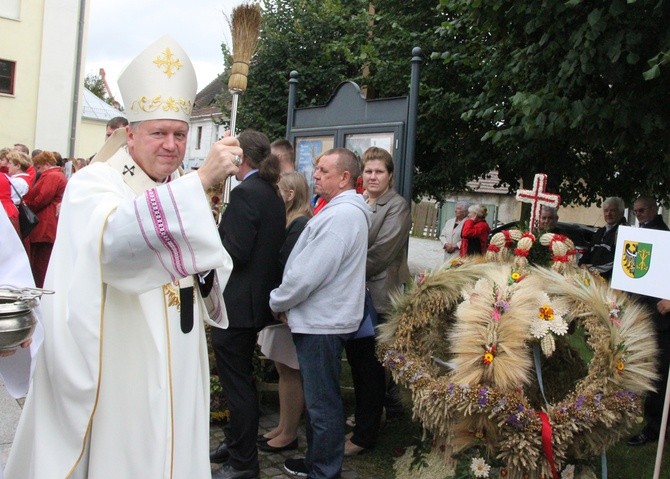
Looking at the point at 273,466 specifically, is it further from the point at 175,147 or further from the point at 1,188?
the point at 1,188

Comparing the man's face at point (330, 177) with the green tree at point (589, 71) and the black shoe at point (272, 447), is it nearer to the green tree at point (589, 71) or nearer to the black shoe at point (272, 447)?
the black shoe at point (272, 447)

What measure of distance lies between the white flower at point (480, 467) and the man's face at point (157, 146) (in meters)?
1.98

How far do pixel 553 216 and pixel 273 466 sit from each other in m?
3.18

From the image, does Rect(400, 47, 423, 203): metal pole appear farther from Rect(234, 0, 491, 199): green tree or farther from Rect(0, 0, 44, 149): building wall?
Rect(0, 0, 44, 149): building wall

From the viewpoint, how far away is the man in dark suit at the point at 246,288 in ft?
12.4

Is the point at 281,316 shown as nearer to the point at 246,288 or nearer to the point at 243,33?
the point at 246,288

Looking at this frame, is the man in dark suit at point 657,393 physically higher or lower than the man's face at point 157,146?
lower

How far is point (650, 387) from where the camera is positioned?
3.13 meters

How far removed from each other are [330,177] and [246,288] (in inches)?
32.1

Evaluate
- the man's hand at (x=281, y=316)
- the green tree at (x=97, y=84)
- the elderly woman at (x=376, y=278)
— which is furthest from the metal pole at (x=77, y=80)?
the green tree at (x=97, y=84)

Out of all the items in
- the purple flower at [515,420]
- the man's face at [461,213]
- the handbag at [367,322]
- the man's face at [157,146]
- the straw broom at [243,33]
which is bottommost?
the purple flower at [515,420]

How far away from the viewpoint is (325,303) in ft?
12.2

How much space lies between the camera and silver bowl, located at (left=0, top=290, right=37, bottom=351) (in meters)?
1.80

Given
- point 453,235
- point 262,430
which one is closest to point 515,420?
point 262,430
